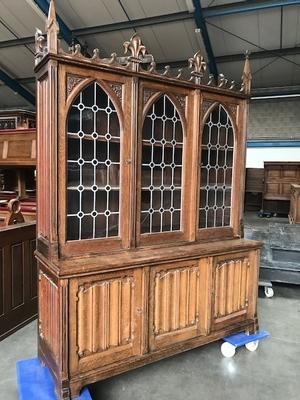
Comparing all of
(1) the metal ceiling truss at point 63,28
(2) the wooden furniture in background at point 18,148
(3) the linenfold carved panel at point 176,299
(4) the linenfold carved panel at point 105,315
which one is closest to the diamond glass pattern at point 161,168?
(3) the linenfold carved panel at point 176,299

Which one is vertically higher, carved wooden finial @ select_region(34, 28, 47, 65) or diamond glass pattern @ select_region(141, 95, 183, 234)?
carved wooden finial @ select_region(34, 28, 47, 65)

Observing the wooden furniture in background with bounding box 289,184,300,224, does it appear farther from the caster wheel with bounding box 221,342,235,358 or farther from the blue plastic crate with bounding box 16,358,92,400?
the blue plastic crate with bounding box 16,358,92,400

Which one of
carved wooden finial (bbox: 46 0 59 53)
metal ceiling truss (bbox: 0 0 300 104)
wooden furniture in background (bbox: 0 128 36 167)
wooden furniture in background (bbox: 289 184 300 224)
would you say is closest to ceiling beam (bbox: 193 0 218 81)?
metal ceiling truss (bbox: 0 0 300 104)

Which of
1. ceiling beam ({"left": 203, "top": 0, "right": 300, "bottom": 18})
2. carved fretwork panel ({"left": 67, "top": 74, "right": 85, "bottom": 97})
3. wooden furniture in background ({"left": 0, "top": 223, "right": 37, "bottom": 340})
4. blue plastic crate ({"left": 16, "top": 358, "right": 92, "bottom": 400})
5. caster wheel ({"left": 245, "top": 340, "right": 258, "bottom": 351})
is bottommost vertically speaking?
caster wheel ({"left": 245, "top": 340, "right": 258, "bottom": 351})

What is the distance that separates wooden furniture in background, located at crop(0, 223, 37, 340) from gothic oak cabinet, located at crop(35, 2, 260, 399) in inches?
28.6

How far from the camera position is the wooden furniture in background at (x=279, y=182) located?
817 cm

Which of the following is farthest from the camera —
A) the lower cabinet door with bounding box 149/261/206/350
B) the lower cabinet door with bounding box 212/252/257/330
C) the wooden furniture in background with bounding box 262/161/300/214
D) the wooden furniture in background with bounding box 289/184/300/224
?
the wooden furniture in background with bounding box 262/161/300/214

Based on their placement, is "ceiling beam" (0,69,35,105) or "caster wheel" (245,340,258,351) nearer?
"caster wheel" (245,340,258,351)

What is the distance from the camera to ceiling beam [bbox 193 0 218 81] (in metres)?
6.09

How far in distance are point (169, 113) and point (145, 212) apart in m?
0.69

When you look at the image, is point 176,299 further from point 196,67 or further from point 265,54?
point 265,54

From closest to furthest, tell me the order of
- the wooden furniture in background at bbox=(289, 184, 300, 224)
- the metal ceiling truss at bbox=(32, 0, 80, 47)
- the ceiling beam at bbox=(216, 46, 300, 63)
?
the metal ceiling truss at bbox=(32, 0, 80, 47)
the wooden furniture in background at bbox=(289, 184, 300, 224)
the ceiling beam at bbox=(216, 46, 300, 63)

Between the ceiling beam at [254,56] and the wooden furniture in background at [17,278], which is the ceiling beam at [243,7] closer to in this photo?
the ceiling beam at [254,56]

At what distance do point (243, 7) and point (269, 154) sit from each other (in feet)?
16.4
